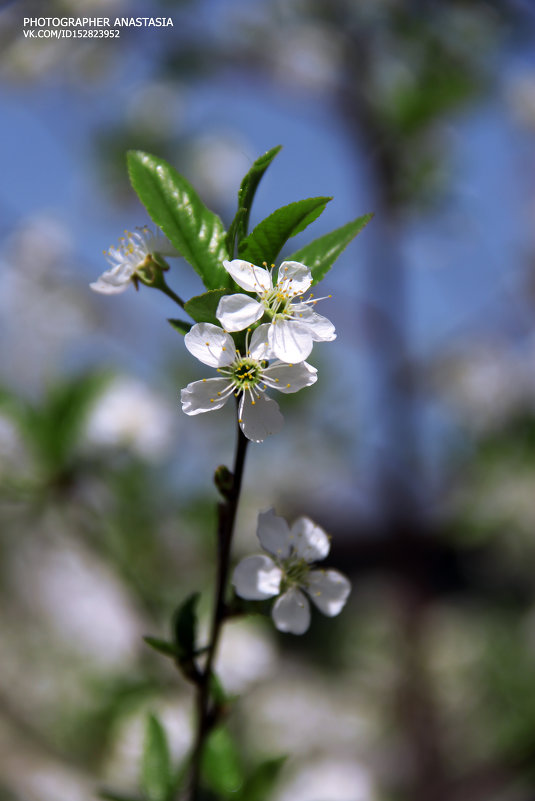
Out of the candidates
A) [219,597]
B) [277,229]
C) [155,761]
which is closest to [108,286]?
[277,229]

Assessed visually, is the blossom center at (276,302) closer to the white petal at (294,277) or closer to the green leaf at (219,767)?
the white petal at (294,277)

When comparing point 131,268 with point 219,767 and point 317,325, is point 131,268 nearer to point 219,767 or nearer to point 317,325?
point 317,325

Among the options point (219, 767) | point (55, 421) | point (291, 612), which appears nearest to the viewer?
point (291, 612)

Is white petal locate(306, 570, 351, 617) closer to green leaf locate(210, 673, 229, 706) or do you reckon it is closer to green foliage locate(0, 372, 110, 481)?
green leaf locate(210, 673, 229, 706)

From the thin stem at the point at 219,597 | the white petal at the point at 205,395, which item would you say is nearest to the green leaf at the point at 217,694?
the thin stem at the point at 219,597

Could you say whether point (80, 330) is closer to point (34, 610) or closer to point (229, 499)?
point (34, 610)

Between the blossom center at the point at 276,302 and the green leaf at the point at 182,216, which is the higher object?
the green leaf at the point at 182,216

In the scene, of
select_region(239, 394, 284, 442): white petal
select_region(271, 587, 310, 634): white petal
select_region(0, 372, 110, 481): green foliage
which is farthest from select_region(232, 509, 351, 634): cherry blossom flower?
select_region(0, 372, 110, 481): green foliage
